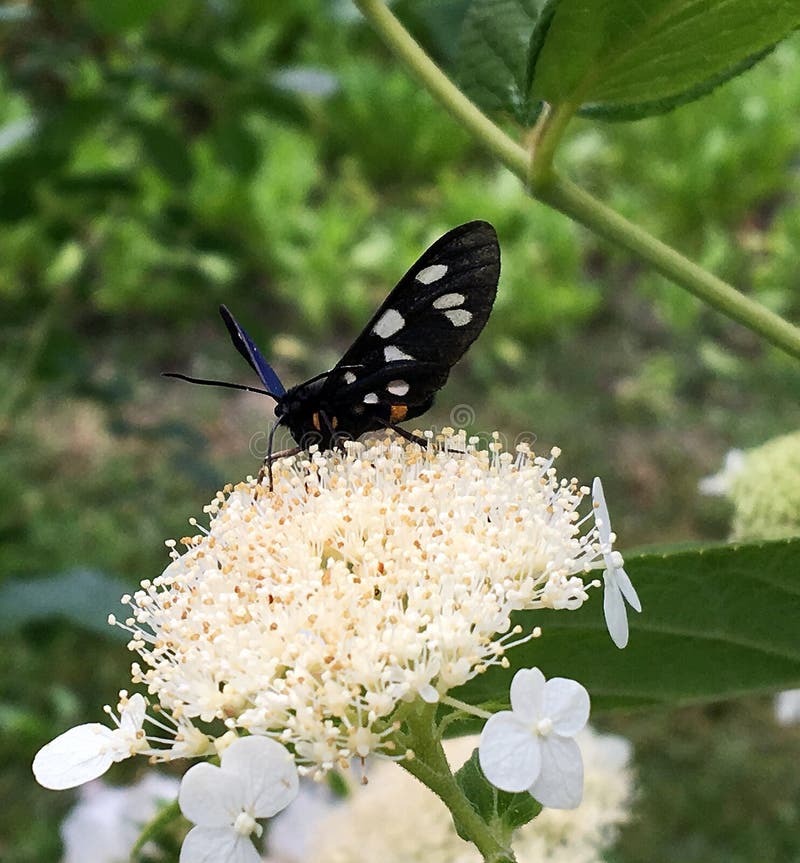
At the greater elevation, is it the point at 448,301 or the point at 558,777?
the point at 448,301

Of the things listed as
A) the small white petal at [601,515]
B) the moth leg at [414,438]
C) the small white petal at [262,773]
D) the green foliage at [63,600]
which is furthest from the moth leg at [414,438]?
the green foliage at [63,600]

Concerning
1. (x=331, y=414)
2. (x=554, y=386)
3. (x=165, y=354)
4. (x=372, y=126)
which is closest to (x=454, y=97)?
(x=331, y=414)

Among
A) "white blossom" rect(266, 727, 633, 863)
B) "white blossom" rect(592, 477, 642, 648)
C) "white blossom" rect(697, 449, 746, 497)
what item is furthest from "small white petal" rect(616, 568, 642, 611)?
"white blossom" rect(697, 449, 746, 497)

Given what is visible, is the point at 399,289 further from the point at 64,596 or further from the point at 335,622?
the point at 64,596

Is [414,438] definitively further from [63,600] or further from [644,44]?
[63,600]

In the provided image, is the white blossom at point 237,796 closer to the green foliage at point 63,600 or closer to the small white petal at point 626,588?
the small white petal at point 626,588

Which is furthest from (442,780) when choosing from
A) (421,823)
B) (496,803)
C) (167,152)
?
(167,152)
